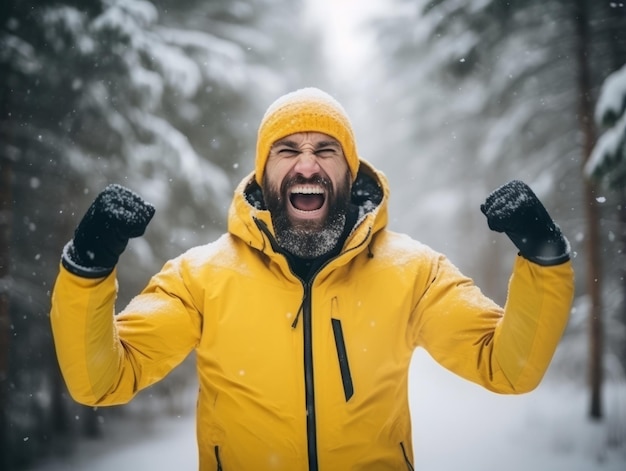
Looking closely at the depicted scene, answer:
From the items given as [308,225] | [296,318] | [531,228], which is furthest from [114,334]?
[531,228]

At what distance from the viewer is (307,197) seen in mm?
2719

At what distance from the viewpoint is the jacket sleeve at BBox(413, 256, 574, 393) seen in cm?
186

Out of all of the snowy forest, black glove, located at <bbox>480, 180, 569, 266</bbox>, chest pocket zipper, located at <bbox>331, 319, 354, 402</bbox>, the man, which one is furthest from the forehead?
the snowy forest

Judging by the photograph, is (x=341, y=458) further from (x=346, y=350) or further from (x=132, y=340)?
(x=132, y=340)

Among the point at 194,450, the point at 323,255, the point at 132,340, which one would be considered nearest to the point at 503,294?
the point at 194,450

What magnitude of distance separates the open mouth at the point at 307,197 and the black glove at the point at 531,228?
1.04 meters

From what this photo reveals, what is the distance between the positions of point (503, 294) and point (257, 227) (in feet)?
33.6

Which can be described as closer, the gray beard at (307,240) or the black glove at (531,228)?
the black glove at (531,228)

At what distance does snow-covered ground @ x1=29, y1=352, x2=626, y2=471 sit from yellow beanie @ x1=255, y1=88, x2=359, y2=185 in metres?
5.39

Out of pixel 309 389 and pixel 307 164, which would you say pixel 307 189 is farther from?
pixel 309 389

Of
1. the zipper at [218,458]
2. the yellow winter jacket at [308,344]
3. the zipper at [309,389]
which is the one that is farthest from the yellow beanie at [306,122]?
the zipper at [218,458]

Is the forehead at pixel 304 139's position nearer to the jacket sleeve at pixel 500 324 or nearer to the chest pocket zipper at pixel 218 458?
the jacket sleeve at pixel 500 324

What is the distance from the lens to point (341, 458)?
2115 mm

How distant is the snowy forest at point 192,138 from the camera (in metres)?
6.00
